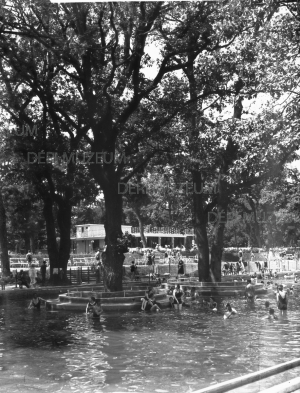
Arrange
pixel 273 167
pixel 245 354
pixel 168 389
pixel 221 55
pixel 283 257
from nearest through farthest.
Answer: pixel 168 389
pixel 245 354
pixel 273 167
pixel 221 55
pixel 283 257

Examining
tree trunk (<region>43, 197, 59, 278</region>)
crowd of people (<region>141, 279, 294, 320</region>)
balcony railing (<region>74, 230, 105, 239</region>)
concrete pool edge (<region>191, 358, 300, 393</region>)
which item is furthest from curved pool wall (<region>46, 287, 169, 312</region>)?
balcony railing (<region>74, 230, 105, 239</region>)

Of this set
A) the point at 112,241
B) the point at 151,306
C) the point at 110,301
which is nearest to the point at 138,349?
the point at 151,306

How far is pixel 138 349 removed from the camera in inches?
640

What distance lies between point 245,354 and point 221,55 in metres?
15.8

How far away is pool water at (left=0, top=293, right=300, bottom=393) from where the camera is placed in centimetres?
1207

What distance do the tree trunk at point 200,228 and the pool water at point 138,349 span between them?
8927 mm

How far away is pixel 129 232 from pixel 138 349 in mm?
45620

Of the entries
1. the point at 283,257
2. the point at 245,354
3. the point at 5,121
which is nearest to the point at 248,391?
the point at 245,354

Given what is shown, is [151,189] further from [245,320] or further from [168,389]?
[168,389]

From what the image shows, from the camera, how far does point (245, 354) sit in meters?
15.1

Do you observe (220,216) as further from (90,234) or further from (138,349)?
(90,234)

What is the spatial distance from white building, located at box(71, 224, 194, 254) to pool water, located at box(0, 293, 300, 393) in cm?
2822

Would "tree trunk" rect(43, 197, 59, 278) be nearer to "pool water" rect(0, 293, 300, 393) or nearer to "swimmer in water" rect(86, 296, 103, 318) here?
"pool water" rect(0, 293, 300, 393)

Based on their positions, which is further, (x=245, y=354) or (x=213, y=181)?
(x=213, y=181)
